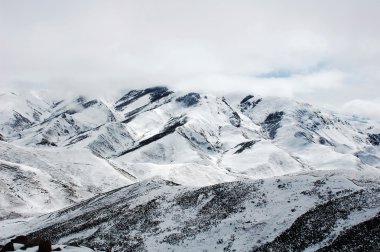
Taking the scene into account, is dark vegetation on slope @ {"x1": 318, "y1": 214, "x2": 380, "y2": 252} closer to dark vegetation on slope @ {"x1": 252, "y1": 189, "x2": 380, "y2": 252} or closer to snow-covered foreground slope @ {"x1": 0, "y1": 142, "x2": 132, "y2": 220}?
dark vegetation on slope @ {"x1": 252, "y1": 189, "x2": 380, "y2": 252}

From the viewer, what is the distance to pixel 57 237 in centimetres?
5991

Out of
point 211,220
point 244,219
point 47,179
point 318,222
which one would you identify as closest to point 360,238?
point 318,222

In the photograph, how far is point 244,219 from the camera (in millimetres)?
46719

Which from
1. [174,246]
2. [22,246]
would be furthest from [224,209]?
[22,246]

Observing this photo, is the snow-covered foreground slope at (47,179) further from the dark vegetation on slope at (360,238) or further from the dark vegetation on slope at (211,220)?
the dark vegetation on slope at (360,238)

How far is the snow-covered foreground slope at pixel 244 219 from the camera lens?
38.7 metres

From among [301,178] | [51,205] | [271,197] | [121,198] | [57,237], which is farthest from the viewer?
[51,205]

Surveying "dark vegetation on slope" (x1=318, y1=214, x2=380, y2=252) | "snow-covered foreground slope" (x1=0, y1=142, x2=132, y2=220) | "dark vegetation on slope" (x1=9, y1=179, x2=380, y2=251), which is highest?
"dark vegetation on slope" (x1=318, y1=214, x2=380, y2=252)

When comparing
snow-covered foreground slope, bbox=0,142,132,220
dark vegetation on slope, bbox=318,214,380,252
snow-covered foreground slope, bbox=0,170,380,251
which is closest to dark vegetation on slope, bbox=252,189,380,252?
snow-covered foreground slope, bbox=0,170,380,251

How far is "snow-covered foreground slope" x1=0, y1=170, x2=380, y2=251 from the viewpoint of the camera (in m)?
38.7

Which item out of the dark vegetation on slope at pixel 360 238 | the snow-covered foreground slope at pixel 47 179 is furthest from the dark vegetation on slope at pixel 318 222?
the snow-covered foreground slope at pixel 47 179

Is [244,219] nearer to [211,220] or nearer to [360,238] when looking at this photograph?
[211,220]

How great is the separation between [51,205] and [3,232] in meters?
36.9

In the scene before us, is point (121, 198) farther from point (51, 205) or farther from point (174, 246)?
point (51, 205)
